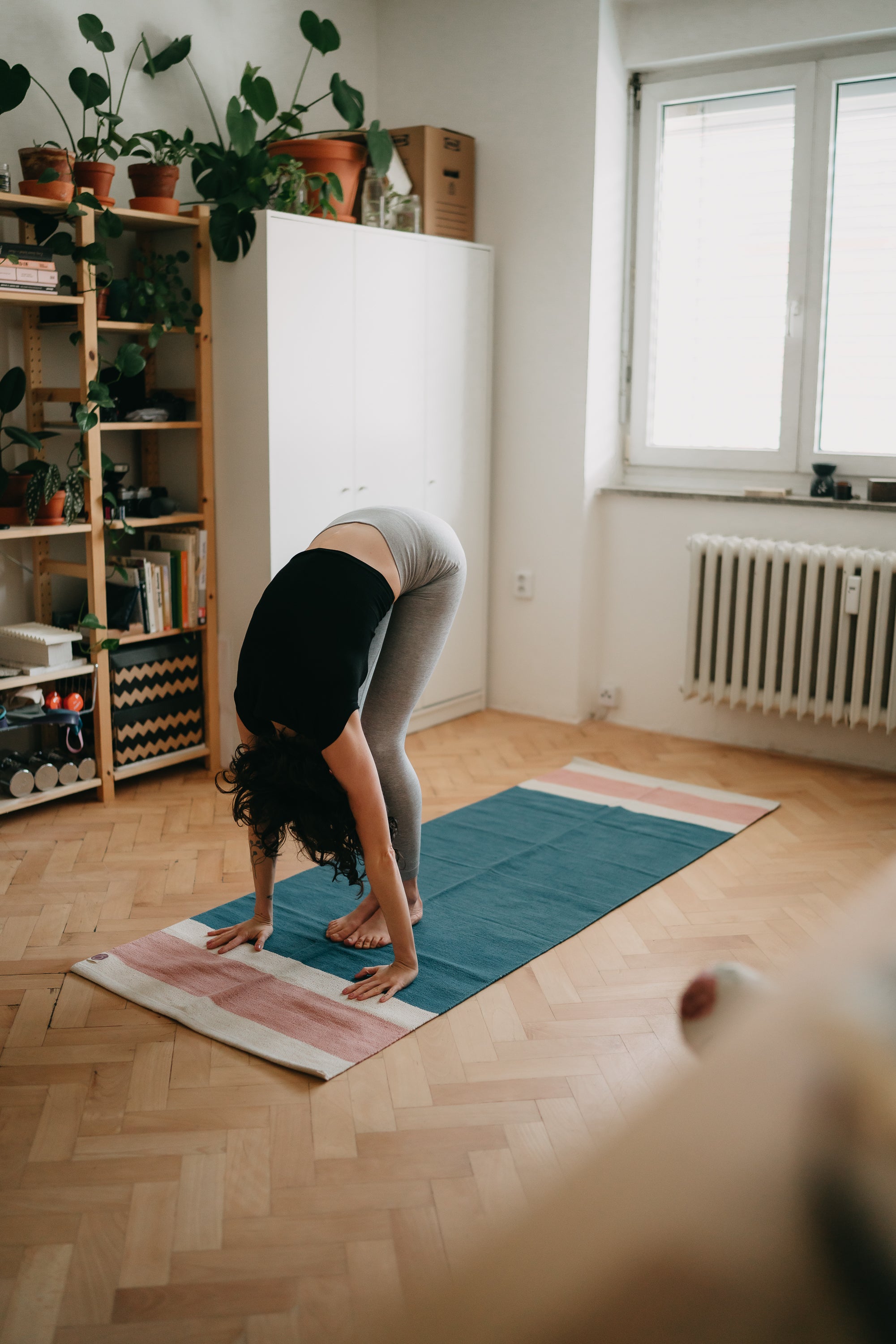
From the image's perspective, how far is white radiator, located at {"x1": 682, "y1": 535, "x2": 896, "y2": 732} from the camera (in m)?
3.66

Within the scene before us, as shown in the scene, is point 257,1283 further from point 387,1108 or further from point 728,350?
point 728,350

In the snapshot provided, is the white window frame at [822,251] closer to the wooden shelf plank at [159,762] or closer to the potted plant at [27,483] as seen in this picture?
the wooden shelf plank at [159,762]

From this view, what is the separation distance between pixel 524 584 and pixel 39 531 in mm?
1965

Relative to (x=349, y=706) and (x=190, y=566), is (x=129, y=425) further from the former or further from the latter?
(x=349, y=706)

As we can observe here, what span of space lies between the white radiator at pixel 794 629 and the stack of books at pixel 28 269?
224cm

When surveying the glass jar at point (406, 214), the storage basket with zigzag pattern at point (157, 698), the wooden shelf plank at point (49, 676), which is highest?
the glass jar at point (406, 214)

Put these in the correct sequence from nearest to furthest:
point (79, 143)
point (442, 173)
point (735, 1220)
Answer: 1. point (735, 1220)
2. point (79, 143)
3. point (442, 173)

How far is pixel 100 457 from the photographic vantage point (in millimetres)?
3291

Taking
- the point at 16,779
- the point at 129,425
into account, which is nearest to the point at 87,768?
the point at 16,779

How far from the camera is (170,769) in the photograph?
376 cm

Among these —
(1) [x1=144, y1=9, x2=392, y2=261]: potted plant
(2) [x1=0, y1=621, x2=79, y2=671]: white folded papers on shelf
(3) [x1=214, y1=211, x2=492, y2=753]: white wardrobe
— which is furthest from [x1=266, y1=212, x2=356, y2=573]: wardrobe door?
(2) [x1=0, y1=621, x2=79, y2=671]: white folded papers on shelf

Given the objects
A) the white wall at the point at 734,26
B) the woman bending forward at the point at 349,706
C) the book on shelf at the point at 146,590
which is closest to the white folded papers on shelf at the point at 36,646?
the book on shelf at the point at 146,590

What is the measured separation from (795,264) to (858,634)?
1.30 metres

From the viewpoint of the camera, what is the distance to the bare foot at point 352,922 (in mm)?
2504
